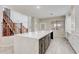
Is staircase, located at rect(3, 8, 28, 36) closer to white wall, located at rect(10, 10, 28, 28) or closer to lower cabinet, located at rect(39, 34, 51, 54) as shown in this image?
white wall, located at rect(10, 10, 28, 28)

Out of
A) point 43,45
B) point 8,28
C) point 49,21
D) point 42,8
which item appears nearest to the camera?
point 43,45

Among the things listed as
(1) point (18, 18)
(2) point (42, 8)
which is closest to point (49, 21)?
(1) point (18, 18)

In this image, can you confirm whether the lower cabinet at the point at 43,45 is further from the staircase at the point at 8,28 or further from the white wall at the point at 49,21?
the white wall at the point at 49,21

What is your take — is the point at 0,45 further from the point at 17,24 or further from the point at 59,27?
the point at 59,27

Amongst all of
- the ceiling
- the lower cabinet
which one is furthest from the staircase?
the lower cabinet

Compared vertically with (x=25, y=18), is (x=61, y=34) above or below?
below

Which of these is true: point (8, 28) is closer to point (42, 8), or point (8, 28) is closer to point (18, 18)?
point (18, 18)

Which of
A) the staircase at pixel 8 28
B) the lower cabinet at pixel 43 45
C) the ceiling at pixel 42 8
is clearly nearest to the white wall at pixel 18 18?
the staircase at pixel 8 28

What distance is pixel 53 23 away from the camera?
10.5 metres

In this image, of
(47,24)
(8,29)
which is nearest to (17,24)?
(8,29)

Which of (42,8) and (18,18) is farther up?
(42,8)

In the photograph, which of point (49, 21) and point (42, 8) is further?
point (49, 21)
